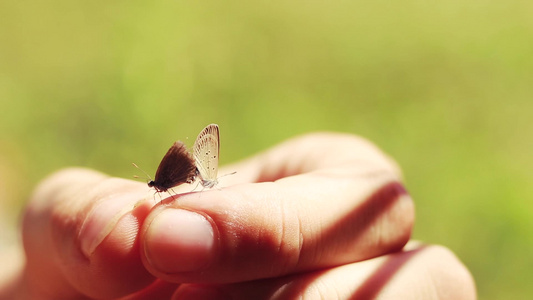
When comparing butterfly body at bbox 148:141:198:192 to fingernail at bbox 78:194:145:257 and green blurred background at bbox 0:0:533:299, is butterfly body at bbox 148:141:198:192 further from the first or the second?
green blurred background at bbox 0:0:533:299

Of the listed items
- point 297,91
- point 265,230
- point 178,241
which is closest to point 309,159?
point 265,230

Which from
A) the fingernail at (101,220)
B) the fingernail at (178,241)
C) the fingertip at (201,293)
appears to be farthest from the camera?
the fingertip at (201,293)

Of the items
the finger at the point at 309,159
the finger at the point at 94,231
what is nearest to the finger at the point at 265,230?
the finger at the point at 94,231

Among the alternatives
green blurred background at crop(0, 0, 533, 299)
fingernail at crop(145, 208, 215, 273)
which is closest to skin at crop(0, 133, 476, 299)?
fingernail at crop(145, 208, 215, 273)

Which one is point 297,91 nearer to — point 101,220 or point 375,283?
point 375,283

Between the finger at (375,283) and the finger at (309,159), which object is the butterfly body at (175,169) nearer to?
the finger at (375,283)

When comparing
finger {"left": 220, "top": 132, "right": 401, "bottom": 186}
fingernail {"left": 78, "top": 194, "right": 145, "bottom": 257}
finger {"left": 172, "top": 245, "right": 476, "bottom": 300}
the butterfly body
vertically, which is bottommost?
finger {"left": 172, "top": 245, "right": 476, "bottom": 300}
